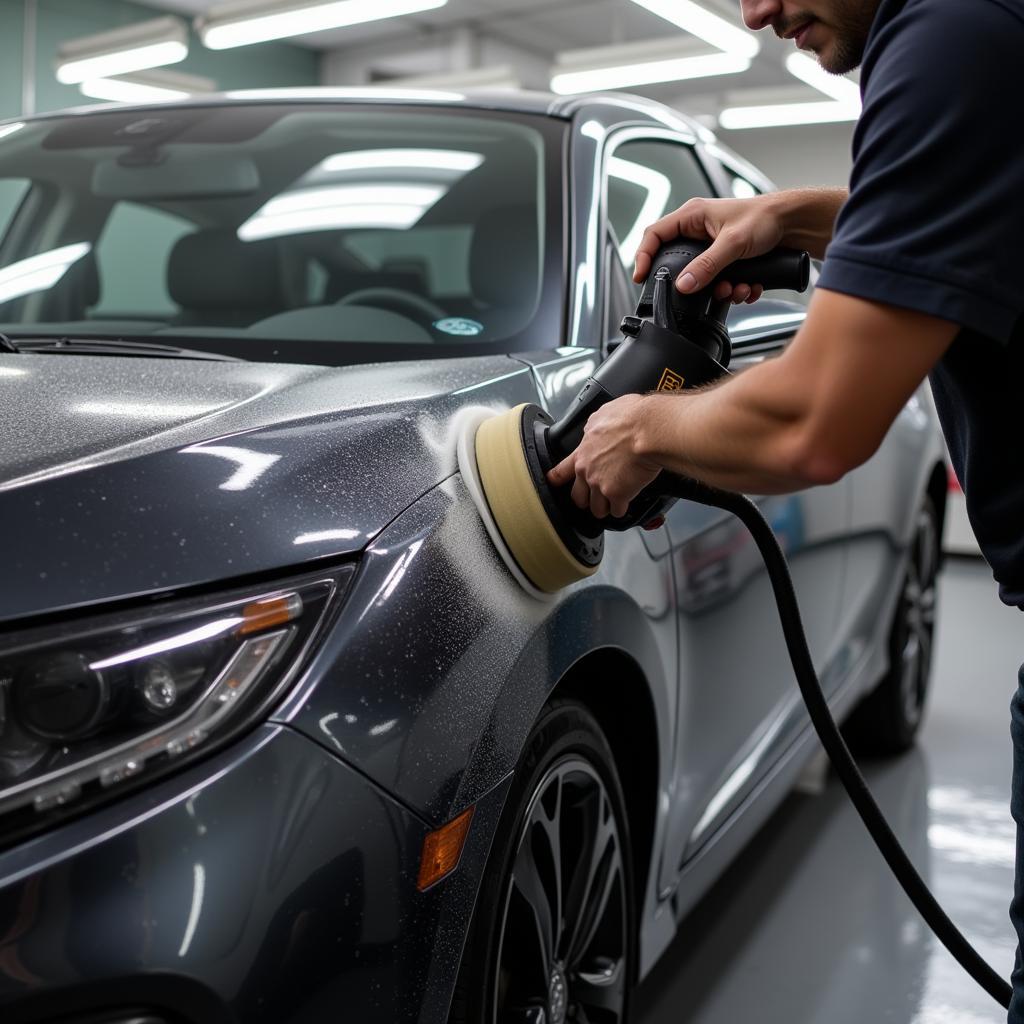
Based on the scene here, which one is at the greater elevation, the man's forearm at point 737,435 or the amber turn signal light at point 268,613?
the man's forearm at point 737,435

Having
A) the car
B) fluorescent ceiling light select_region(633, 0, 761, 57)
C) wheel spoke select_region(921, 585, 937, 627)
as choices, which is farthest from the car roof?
fluorescent ceiling light select_region(633, 0, 761, 57)

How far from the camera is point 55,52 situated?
10594 mm

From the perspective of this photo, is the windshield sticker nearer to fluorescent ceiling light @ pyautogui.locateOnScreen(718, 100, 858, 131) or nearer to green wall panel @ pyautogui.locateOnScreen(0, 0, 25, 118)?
fluorescent ceiling light @ pyautogui.locateOnScreen(718, 100, 858, 131)

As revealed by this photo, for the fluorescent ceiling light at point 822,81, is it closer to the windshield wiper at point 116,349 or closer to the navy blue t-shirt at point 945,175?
→ the windshield wiper at point 116,349

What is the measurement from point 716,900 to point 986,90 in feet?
6.46

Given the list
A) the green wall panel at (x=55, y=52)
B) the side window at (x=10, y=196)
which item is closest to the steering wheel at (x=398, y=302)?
the side window at (x=10, y=196)

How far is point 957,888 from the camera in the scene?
2.69 meters

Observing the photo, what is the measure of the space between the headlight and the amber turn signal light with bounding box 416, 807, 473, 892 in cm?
21

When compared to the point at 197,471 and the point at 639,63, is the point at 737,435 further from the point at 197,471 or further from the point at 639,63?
the point at 639,63

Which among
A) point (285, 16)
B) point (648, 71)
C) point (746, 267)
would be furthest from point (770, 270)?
point (648, 71)

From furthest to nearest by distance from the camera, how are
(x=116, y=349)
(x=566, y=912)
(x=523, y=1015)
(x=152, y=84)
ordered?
(x=152, y=84)
(x=116, y=349)
(x=566, y=912)
(x=523, y=1015)

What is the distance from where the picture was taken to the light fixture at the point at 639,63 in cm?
824

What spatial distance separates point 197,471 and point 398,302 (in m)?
0.85

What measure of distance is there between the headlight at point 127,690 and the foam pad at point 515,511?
261mm
